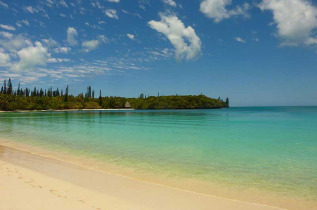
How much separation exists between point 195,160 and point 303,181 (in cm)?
546

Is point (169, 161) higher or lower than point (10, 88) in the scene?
lower

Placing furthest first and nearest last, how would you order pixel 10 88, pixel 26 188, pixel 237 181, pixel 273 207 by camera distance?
pixel 10 88, pixel 237 181, pixel 26 188, pixel 273 207

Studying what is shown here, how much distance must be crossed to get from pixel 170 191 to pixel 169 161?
5111 millimetres

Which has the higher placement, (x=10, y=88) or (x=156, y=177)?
(x=10, y=88)

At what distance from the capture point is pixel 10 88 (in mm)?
153250

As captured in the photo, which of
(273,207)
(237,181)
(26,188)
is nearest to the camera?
(273,207)

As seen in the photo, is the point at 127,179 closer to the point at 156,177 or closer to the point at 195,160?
the point at 156,177

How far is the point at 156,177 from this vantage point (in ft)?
32.5

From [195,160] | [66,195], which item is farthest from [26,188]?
[195,160]

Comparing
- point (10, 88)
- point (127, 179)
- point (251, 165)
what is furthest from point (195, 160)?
point (10, 88)

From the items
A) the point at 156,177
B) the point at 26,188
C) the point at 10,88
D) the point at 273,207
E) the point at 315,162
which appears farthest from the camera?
the point at 10,88

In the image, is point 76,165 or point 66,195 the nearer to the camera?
point 66,195

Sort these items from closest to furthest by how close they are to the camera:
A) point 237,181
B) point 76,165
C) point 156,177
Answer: point 237,181, point 156,177, point 76,165

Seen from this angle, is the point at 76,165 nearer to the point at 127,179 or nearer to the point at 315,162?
the point at 127,179
